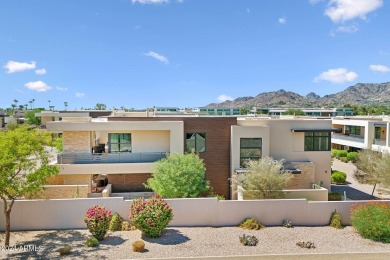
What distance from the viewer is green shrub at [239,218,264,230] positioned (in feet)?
62.8

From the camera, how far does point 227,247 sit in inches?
655

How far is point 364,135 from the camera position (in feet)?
154

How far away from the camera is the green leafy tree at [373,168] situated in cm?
2367

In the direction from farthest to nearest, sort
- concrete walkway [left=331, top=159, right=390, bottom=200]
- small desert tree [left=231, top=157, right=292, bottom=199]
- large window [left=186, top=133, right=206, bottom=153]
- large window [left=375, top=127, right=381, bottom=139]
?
large window [left=375, top=127, right=381, bottom=139] → concrete walkway [left=331, top=159, right=390, bottom=200] → large window [left=186, top=133, right=206, bottom=153] → small desert tree [left=231, top=157, right=292, bottom=199]

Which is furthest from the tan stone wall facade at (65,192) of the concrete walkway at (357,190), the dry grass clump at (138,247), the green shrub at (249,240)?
the concrete walkway at (357,190)

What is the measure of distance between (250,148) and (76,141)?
13.4 m

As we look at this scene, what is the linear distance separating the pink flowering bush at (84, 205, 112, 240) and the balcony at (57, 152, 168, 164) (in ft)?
24.2

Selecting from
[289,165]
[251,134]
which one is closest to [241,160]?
[251,134]

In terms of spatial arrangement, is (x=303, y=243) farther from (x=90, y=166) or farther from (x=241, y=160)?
(x=90, y=166)

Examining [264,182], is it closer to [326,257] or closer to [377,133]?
[326,257]

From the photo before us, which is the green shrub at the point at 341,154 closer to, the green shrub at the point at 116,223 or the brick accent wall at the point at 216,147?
the brick accent wall at the point at 216,147

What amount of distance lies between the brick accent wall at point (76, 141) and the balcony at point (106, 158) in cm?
109

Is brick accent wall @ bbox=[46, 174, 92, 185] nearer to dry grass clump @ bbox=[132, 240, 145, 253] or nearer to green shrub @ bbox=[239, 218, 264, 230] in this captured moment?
dry grass clump @ bbox=[132, 240, 145, 253]

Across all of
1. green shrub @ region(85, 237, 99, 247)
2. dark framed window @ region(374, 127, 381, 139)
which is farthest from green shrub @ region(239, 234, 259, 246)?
dark framed window @ region(374, 127, 381, 139)
